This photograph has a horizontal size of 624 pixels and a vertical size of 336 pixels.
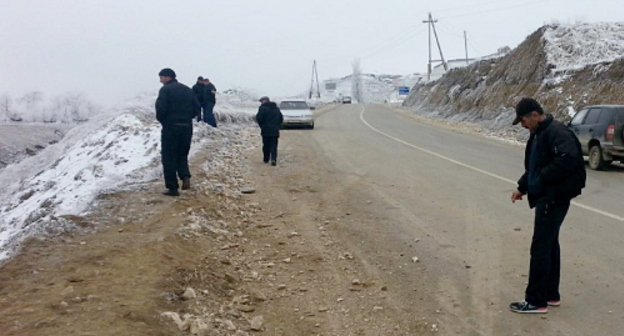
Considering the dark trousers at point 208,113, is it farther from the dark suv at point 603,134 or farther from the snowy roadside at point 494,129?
the dark suv at point 603,134

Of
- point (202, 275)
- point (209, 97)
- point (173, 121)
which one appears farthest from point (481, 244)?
point (209, 97)

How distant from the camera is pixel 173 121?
8352 mm

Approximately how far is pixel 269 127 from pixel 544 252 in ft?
31.2

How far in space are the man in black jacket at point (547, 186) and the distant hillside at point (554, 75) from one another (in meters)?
19.9

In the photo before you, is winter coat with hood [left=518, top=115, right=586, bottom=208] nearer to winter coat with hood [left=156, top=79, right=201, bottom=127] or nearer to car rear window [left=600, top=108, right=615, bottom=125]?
winter coat with hood [left=156, top=79, right=201, bottom=127]

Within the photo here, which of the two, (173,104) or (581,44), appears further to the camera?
(581,44)

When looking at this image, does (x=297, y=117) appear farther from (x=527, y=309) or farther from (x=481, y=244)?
(x=527, y=309)

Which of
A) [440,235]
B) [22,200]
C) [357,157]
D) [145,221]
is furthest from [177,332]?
[357,157]

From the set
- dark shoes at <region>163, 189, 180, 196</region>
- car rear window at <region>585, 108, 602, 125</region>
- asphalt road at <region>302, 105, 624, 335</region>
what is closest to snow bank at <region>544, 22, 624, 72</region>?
car rear window at <region>585, 108, 602, 125</region>

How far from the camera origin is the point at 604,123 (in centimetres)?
1362

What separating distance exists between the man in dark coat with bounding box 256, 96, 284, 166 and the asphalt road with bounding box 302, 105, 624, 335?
5.86ft

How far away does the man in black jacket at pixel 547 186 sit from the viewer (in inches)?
175

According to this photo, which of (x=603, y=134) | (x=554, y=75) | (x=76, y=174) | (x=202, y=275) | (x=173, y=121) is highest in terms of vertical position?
(x=554, y=75)

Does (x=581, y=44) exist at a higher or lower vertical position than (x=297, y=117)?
higher
